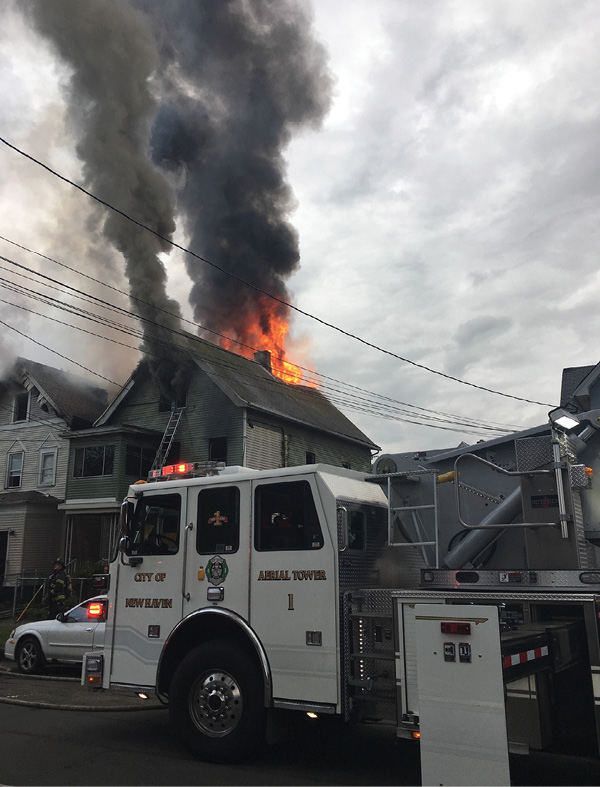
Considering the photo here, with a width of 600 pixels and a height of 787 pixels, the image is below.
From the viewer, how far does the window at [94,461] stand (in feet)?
88.3

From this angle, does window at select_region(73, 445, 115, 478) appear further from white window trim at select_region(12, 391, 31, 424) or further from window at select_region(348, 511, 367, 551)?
window at select_region(348, 511, 367, 551)

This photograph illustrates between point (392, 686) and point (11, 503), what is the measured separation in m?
25.3

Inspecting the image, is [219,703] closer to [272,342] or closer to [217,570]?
[217,570]

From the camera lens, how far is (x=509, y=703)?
4.82 metres

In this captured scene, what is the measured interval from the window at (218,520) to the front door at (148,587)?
8.8 inches

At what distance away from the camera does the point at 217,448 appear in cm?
2681

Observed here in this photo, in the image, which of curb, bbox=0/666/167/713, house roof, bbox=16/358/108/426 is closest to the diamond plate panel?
curb, bbox=0/666/167/713

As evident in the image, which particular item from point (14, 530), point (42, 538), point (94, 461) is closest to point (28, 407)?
point (94, 461)

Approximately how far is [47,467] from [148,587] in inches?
964

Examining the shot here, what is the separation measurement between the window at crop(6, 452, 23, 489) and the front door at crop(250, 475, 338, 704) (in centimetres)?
2652

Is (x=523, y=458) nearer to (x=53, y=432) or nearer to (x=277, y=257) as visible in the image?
(x=53, y=432)

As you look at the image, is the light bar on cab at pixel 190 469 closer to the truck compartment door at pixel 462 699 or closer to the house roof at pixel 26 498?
the truck compartment door at pixel 462 699

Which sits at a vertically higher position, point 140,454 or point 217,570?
point 140,454

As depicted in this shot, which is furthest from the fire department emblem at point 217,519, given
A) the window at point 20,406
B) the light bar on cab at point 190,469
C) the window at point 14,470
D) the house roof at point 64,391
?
the window at point 20,406
